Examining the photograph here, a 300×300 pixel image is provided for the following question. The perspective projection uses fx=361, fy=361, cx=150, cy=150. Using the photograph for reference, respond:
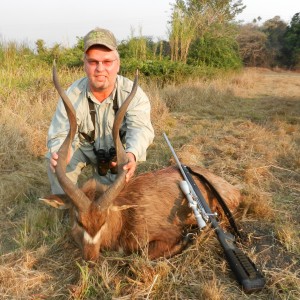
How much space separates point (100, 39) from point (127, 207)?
6.21 ft

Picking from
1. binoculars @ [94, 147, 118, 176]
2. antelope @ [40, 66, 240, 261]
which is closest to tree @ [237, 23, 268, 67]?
binoculars @ [94, 147, 118, 176]

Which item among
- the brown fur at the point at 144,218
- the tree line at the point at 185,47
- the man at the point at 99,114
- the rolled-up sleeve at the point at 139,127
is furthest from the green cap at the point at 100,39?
the tree line at the point at 185,47

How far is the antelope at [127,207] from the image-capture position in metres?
3.04

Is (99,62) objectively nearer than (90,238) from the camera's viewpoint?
No

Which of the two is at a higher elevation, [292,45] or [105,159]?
[292,45]

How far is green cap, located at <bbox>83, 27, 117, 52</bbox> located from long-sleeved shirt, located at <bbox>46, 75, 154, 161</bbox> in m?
0.53

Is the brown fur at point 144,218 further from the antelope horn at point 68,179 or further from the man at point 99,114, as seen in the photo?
the man at point 99,114

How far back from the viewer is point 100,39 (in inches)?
157

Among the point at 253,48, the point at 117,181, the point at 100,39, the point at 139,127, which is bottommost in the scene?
the point at 117,181

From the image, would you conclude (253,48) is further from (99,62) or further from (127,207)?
(127,207)

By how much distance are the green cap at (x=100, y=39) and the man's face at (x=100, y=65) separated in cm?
7

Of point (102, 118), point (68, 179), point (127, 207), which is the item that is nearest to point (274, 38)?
point (102, 118)

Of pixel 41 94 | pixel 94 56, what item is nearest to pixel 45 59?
pixel 41 94

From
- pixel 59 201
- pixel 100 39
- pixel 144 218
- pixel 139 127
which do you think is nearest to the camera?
pixel 59 201
